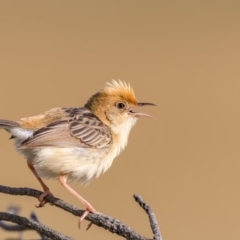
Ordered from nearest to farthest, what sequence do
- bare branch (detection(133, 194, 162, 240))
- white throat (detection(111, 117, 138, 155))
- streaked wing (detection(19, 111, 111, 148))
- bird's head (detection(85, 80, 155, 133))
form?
bare branch (detection(133, 194, 162, 240))
streaked wing (detection(19, 111, 111, 148))
white throat (detection(111, 117, 138, 155))
bird's head (detection(85, 80, 155, 133))

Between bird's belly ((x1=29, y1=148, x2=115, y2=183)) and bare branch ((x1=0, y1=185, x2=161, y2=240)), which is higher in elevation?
bare branch ((x1=0, y1=185, x2=161, y2=240))

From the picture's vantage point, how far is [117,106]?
617cm

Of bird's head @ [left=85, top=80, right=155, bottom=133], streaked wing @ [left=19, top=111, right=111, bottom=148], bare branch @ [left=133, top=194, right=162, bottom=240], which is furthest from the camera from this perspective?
bird's head @ [left=85, top=80, right=155, bottom=133]

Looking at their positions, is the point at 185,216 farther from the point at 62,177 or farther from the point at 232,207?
the point at 62,177

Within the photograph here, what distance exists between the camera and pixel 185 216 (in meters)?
11.6

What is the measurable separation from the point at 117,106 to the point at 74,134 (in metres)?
0.61

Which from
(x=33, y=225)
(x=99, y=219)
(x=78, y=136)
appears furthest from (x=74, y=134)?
(x=33, y=225)

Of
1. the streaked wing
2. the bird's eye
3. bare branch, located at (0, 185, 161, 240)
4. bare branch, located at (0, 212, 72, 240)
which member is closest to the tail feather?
the streaked wing

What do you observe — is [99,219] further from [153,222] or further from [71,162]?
[71,162]

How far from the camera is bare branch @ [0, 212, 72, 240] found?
3607mm

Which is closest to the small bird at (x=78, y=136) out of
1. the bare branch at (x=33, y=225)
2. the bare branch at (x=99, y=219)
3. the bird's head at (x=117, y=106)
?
the bird's head at (x=117, y=106)

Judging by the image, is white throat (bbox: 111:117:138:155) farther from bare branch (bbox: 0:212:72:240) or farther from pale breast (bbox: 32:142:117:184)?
bare branch (bbox: 0:212:72:240)

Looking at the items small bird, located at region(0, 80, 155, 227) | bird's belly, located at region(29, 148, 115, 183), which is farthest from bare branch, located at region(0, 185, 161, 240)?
bird's belly, located at region(29, 148, 115, 183)

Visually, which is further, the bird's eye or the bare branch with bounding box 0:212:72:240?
the bird's eye
